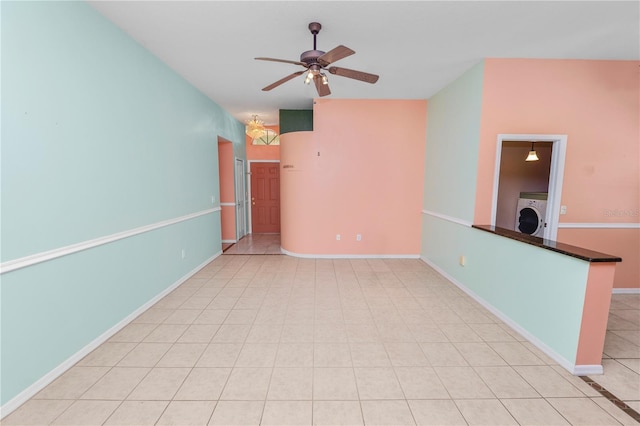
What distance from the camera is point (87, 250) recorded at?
2156mm

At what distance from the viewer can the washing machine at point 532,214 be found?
146 inches

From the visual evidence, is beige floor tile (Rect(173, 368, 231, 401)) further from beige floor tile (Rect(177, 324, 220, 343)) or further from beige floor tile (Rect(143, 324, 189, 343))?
beige floor tile (Rect(143, 324, 189, 343))

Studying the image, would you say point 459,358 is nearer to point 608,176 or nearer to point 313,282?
point 313,282

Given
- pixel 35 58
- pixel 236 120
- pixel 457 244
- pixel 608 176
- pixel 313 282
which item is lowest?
pixel 313 282

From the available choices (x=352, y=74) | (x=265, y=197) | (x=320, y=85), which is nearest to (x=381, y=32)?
(x=352, y=74)

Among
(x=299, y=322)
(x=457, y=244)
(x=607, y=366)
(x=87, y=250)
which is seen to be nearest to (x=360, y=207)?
(x=457, y=244)

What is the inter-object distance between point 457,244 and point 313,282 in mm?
2095

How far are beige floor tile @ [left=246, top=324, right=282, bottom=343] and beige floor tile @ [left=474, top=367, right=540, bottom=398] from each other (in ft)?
5.49

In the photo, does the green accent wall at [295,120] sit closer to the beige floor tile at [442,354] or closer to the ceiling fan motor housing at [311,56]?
the ceiling fan motor housing at [311,56]

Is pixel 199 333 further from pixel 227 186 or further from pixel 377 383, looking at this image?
pixel 227 186

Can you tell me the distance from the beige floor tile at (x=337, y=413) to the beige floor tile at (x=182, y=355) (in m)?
1.08

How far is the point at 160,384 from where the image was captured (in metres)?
1.86

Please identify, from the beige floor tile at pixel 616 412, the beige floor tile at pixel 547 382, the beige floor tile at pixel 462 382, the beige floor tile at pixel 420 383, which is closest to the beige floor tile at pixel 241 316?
the beige floor tile at pixel 420 383

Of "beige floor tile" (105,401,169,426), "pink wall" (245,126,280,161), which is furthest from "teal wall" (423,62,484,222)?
"pink wall" (245,126,280,161)
